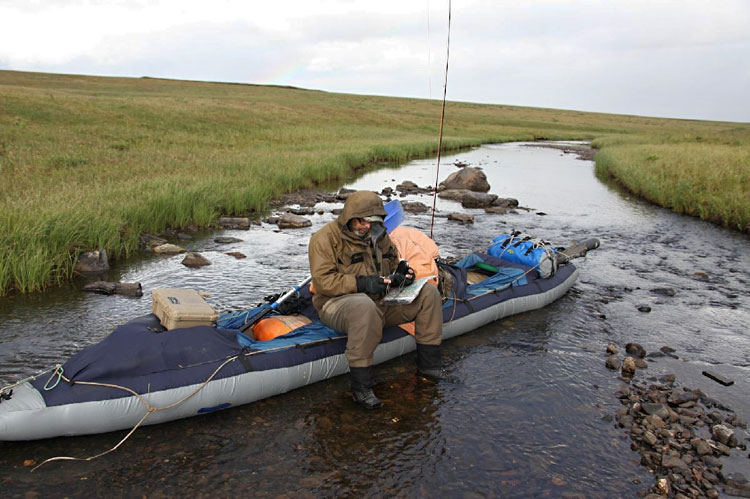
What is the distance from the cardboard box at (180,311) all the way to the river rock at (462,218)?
11290mm

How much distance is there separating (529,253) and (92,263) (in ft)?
A: 25.0

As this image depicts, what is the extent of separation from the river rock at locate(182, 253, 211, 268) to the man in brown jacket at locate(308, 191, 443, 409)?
525 centimetres

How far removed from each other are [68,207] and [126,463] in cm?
739

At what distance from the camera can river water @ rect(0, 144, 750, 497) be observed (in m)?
4.57

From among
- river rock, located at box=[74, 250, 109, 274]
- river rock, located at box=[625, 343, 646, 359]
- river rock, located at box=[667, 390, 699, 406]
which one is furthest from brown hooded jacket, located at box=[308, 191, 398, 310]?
river rock, located at box=[74, 250, 109, 274]

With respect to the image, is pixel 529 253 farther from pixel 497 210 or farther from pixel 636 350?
pixel 497 210

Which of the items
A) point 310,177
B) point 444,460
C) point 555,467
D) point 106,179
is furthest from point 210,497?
point 310,177

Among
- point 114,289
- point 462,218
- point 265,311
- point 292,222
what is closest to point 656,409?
point 265,311

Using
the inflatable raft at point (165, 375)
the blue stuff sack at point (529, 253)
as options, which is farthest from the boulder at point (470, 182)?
the inflatable raft at point (165, 375)

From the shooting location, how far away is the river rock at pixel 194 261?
417 inches

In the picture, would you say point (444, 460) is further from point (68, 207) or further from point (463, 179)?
point (463, 179)

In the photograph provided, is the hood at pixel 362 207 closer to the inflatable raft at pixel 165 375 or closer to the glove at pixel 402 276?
the glove at pixel 402 276

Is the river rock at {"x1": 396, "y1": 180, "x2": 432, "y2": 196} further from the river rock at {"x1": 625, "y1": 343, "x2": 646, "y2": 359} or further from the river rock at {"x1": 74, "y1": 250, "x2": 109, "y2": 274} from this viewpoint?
the river rock at {"x1": 625, "y1": 343, "x2": 646, "y2": 359}

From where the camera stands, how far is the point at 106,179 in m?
15.4
